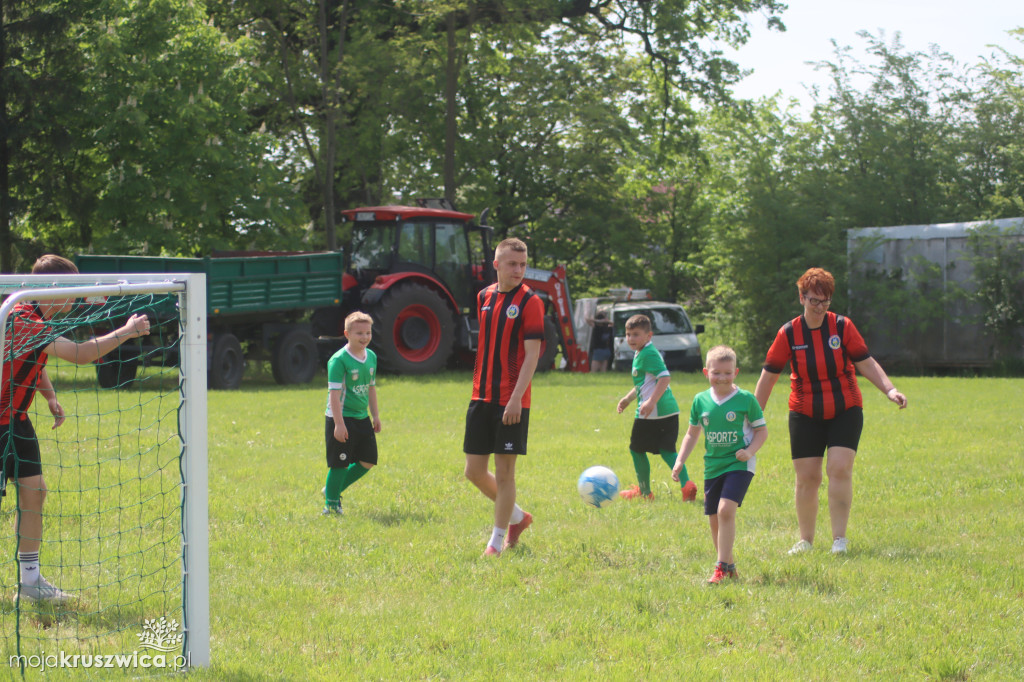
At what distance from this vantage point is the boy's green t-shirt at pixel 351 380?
7461 mm

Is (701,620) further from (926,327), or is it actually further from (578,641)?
(926,327)

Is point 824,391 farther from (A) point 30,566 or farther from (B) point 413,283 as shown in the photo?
(B) point 413,283

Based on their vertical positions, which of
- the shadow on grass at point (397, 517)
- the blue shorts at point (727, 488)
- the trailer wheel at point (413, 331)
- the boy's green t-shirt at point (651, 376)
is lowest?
the shadow on grass at point (397, 517)

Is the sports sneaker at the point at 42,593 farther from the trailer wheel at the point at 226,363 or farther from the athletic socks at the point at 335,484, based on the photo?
the trailer wheel at the point at 226,363

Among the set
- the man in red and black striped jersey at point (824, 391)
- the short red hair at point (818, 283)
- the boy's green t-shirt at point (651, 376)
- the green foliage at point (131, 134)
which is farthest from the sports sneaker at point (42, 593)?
the green foliage at point (131, 134)

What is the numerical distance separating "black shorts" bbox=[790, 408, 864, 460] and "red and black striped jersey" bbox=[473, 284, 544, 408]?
170 centimetres

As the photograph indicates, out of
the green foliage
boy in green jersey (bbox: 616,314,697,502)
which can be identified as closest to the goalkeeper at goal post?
boy in green jersey (bbox: 616,314,697,502)

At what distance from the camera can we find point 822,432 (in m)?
6.36

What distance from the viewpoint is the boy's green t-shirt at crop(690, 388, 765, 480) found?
5.75m

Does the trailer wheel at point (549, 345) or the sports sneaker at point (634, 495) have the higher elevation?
the trailer wheel at point (549, 345)

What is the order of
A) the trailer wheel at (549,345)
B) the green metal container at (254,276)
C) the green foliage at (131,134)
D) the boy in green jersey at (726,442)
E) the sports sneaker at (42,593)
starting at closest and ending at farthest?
the sports sneaker at (42,593) < the boy in green jersey at (726,442) < the green metal container at (254,276) < the green foliage at (131,134) < the trailer wheel at (549,345)

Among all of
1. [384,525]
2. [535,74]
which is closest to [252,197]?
[535,74]

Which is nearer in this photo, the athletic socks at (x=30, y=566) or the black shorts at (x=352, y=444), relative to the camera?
the athletic socks at (x=30, y=566)

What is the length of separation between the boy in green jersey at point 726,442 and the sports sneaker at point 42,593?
132 inches
